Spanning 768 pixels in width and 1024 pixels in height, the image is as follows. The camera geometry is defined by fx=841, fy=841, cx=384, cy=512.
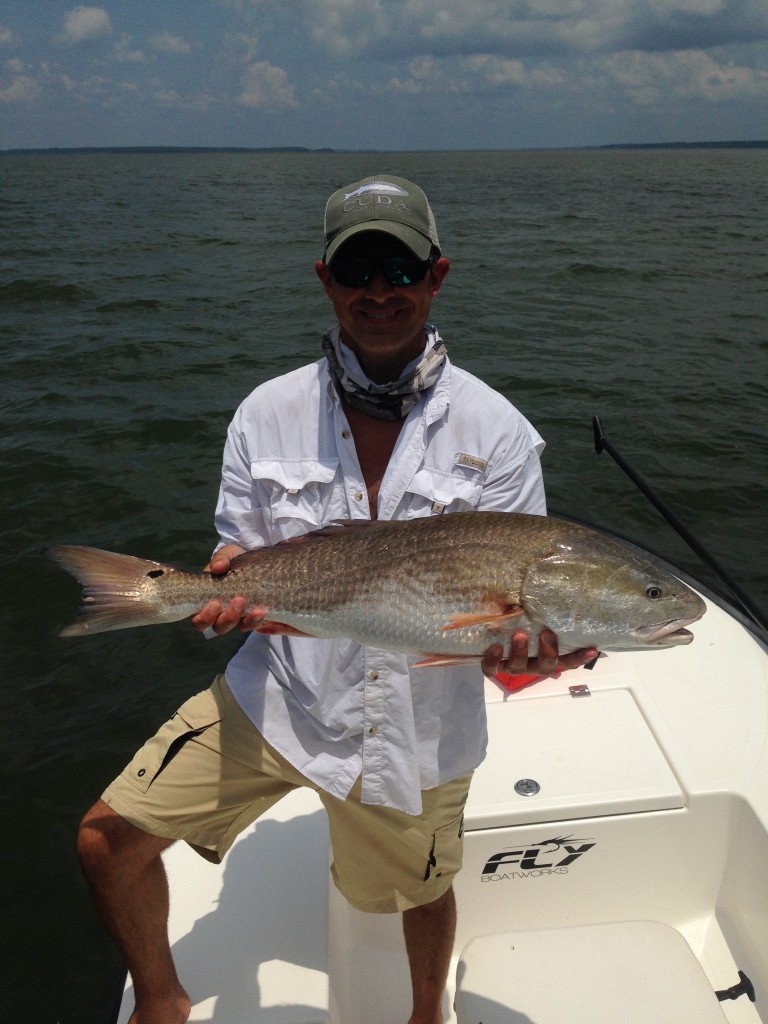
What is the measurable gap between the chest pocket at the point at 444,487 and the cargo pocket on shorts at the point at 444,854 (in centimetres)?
110

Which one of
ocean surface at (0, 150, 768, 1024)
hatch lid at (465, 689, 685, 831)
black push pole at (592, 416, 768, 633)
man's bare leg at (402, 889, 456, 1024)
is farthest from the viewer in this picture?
ocean surface at (0, 150, 768, 1024)

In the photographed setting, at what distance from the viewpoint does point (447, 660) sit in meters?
2.55

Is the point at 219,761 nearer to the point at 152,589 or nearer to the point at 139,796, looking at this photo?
the point at 139,796

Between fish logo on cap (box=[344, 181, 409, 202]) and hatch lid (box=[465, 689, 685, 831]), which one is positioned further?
hatch lid (box=[465, 689, 685, 831])

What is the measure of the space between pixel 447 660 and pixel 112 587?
3.70 feet

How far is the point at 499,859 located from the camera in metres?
3.43

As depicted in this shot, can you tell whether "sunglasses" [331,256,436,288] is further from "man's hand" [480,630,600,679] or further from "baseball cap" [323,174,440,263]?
"man's hand" [480,630,600,679]

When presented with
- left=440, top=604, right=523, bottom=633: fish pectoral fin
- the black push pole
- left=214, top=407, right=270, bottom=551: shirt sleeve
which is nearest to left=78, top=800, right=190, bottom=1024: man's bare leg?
left=214, top=407, right=270, bottom=551: shirt sleeve

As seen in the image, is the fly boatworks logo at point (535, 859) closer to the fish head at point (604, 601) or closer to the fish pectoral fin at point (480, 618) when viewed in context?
the fish head at point (604, 601)

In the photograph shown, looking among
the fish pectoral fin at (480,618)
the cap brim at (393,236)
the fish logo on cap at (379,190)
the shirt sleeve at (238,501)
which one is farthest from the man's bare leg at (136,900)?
the fish logo on cap at (379,190)

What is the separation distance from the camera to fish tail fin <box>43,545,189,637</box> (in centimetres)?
272

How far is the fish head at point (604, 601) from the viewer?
2.61 m

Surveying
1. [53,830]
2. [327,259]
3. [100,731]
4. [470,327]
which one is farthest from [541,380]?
[327,259]

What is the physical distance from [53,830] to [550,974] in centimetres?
356
